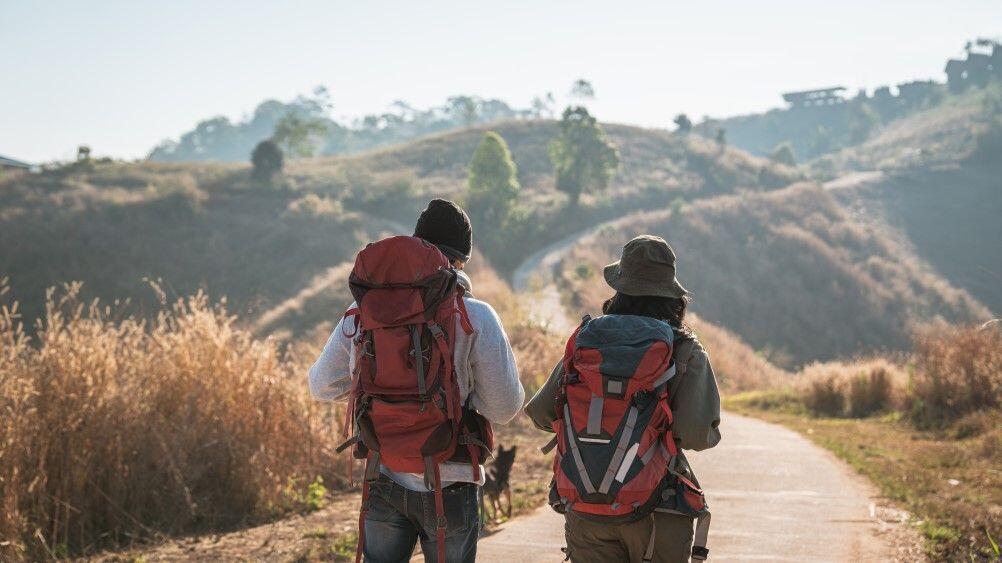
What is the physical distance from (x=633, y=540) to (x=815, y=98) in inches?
5920

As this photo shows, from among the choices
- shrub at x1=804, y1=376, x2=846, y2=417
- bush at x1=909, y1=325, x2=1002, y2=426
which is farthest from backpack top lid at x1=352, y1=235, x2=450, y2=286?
shrub at x1=804, y1=376, x2=846, y2=417

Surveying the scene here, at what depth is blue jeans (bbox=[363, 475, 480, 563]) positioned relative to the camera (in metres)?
3.07

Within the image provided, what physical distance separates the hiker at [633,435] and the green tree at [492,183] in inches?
1911

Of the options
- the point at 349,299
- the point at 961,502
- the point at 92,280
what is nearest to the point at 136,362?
the point at 961,502

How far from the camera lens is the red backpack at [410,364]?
10.0 feet

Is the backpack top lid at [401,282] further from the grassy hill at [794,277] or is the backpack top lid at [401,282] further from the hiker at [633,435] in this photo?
the grassy hill at [794,277]

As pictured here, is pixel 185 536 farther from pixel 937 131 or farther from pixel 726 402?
pixel 937 131

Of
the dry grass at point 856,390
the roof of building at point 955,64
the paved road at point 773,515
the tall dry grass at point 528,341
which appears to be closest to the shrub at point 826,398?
the dry grass at point 856,390

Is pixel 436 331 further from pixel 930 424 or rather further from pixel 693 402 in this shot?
pixel 930 424

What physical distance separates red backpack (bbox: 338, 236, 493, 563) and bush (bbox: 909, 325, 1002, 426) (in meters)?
11.7

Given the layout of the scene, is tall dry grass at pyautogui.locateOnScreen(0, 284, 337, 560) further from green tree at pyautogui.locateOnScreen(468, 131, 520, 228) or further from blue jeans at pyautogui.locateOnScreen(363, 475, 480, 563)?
green tree at pyautogui.locateOnScreen(468, 131, 520, 228)

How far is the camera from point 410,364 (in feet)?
10.1

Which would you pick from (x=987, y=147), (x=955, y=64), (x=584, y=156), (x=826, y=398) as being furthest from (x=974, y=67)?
(x=826, y=398)

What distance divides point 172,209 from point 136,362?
45.8 meters
